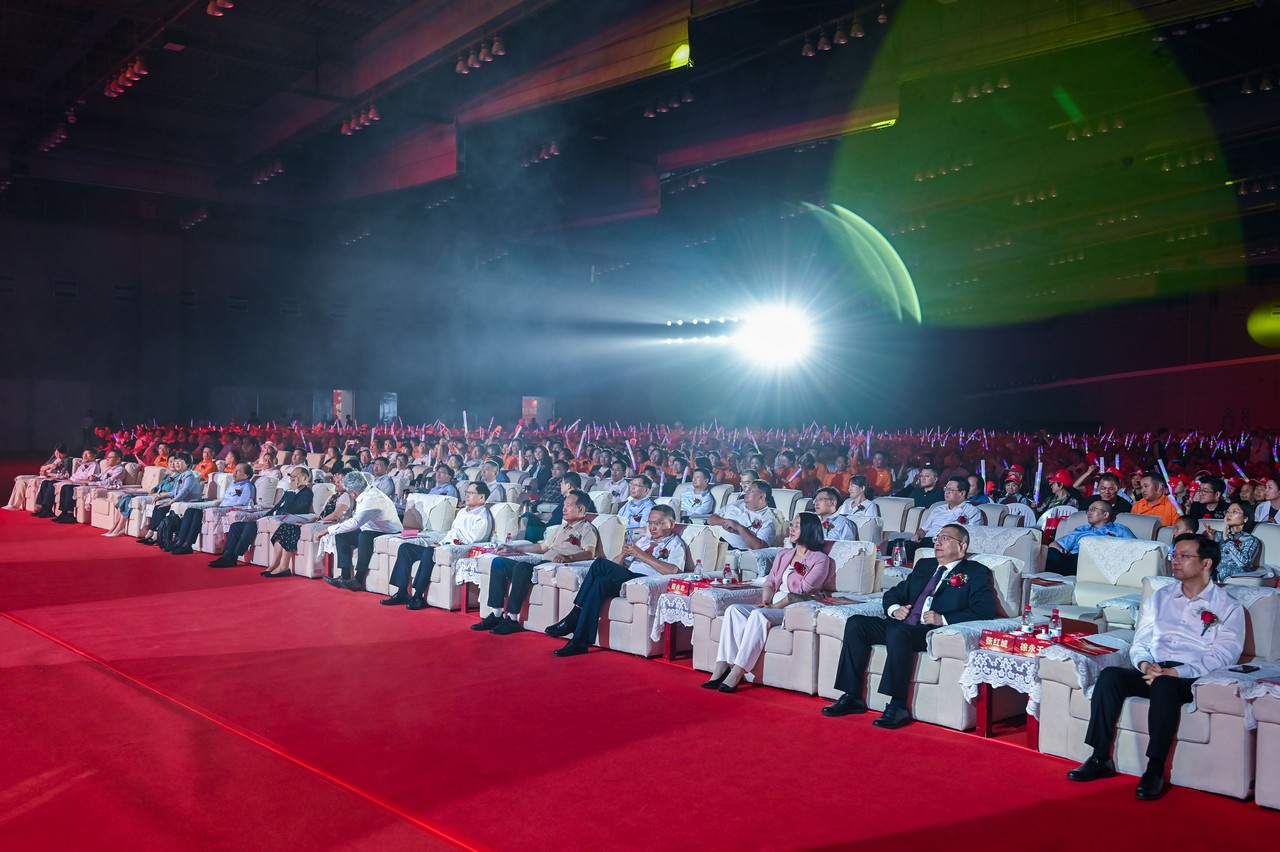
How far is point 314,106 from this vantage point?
14.2m

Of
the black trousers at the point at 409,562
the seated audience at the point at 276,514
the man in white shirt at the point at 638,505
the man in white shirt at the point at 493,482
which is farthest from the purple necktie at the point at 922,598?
the seated audience at the point at 276,514

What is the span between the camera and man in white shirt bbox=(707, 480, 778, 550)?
24.7 ft

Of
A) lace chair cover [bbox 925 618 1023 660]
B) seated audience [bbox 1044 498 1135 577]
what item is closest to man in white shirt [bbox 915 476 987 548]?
seated audience [bbox 1044 498 1135 577]

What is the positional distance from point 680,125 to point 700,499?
24.3ft

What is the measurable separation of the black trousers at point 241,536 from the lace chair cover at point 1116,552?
7.81 m

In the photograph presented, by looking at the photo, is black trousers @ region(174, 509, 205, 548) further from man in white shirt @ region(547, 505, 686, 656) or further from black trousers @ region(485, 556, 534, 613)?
man in white shirt @ region(547, 505, 686, 656)

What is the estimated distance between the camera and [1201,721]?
13.6 feet

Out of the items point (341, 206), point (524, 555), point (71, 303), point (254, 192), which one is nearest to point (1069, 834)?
point (524, 555)

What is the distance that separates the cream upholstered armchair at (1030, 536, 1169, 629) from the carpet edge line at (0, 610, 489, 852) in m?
3.72

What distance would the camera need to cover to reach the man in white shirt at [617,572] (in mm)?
6715

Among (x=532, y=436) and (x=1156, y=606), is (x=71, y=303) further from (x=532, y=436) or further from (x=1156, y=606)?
(x=1156, y=606)

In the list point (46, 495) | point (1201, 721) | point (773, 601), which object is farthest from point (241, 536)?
point (1201, 721)

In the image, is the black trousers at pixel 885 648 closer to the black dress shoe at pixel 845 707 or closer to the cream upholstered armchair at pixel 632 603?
the black dress shoe at pixel 845 707

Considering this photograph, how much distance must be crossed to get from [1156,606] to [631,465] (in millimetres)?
8478
